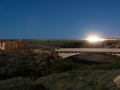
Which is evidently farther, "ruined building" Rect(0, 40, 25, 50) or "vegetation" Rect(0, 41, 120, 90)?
"ruined building" Rect(0, 40, 25, 50)

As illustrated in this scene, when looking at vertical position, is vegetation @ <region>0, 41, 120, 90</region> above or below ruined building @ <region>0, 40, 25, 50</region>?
below

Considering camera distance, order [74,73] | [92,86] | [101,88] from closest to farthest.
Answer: [101,88] < [92,86] < [74,73]

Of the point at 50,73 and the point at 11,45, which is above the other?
the point at 11,45

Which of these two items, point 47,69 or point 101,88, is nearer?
point 101,88

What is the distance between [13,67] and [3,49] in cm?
1184

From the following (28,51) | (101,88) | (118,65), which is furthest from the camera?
(28,51)

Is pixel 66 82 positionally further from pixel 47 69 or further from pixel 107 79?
pixel 47 69

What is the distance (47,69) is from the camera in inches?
1345

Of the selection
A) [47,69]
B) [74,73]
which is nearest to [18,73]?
[47,69]

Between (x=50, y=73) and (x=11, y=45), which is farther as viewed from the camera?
(x=11, y=45)

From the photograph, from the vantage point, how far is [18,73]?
3222cm

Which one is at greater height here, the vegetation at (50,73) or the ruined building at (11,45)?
the ruined building at (11,45)

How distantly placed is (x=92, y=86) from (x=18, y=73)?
1270cm

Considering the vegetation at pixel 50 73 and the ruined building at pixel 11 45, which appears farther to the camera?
the ruined building at pixel 11 45
